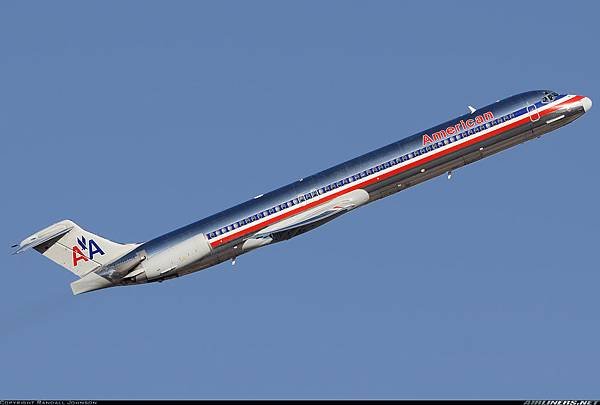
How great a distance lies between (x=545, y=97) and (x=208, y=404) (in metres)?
38.6

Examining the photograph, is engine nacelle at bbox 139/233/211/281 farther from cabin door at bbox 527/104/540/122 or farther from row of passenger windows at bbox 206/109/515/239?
cabin door at bbox 527/104/540/122

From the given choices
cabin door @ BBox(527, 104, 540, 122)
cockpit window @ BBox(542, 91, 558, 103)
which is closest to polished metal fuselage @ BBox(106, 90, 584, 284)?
cabin door @ BBox(527, 104, 540, 122)

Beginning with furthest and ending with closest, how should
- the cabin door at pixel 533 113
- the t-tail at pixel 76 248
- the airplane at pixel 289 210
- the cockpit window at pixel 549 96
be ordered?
the cockpit window at pixel 549 96
the cabin door at pixel 533 113
the t-tail at pixel 76 248
the airplane at pixel 289 210

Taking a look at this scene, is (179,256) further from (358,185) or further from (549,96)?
(549,96)

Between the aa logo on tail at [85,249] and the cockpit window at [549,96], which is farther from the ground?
the aa logo on tail at [85,249]

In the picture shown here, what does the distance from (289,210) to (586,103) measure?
2504 cm

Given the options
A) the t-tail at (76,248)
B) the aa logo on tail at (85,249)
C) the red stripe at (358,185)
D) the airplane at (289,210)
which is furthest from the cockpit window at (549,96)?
the aa logo on tail at (85,249)

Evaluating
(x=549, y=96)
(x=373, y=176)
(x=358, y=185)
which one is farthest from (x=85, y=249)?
(x=549, y=96)

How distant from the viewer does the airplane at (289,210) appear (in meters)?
106

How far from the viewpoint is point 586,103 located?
111 meters

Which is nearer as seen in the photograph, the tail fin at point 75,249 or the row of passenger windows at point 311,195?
the row of passenger windows at point 311,195

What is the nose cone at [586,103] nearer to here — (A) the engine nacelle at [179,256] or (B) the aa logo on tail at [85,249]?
(A) the engine nacelle at [179,256]

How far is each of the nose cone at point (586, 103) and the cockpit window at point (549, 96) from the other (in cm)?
221

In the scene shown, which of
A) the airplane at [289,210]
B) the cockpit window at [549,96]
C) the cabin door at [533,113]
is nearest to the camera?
the airplane at [289,210]
